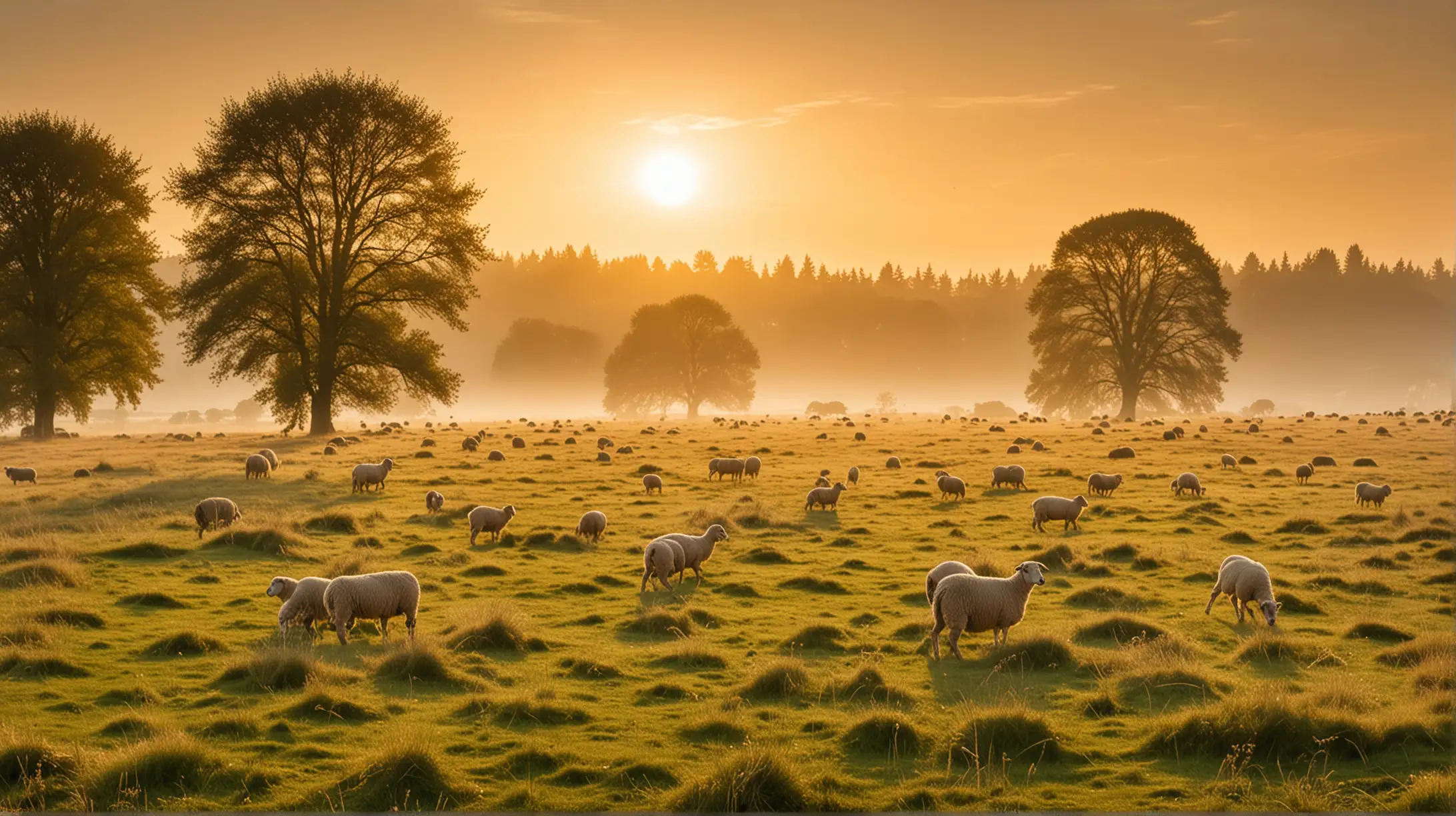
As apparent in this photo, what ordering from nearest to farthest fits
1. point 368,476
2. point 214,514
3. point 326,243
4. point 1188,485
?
point 214,514 → point 368,476 → point 1188,485 → point 326,243

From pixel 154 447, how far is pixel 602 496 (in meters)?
30.2

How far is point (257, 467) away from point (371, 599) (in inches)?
880

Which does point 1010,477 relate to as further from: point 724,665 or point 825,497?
point 724,665

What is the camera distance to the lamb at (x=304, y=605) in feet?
50.2

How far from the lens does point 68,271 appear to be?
169 feet

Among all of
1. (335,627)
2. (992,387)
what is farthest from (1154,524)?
(992,387)

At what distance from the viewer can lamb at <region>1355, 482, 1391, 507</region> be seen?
29.9 m

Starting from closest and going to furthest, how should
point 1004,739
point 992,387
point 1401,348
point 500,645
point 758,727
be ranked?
point 1004,739 → point 758,727 → point 500,645 → point 1401,348 → point 992,387

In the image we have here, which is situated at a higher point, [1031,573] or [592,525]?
[1031,573]

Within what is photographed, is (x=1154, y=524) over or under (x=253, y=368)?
under

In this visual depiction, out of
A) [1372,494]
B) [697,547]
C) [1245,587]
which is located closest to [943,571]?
[1245,587]

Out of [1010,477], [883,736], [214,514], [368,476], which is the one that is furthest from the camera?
[1010,477]

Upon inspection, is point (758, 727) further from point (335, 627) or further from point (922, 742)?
point (335, 627)

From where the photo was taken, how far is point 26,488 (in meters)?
32.1
